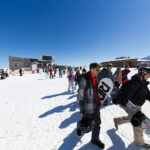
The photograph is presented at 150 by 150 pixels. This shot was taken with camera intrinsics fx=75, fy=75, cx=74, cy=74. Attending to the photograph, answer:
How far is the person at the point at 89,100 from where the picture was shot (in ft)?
5.45

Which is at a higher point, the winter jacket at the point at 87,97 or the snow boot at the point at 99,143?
the winter jacket at the point at 87,97

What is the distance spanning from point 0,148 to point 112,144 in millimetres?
2776

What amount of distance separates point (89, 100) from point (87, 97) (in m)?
0.08

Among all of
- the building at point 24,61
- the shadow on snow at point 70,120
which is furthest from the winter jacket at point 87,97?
the building at point 24,61

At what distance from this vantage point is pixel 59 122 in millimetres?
2705

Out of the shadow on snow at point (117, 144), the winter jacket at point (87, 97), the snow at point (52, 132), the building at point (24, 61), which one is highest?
the building at point (24, 61)

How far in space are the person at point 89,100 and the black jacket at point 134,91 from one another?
558 mm

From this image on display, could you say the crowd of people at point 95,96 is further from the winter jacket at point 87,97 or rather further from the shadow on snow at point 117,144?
the shadow on snow at point 117,144

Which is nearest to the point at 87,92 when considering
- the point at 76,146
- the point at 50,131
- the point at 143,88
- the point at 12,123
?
the point at 143,88

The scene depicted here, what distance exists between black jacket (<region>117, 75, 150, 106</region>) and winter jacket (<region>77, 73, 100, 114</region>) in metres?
0.59

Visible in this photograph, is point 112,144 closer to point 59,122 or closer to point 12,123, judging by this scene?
point 59,122

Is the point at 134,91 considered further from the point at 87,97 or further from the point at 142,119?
the point at 87,97

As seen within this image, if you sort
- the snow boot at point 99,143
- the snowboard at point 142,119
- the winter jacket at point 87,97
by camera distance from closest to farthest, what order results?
1. the snowboard at point 142,119
2. the winter jacket at point 87,97
3. the snow boot at point 99,143

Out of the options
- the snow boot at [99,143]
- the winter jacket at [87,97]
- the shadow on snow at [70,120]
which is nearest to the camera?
the winter jacket at [87,97]
